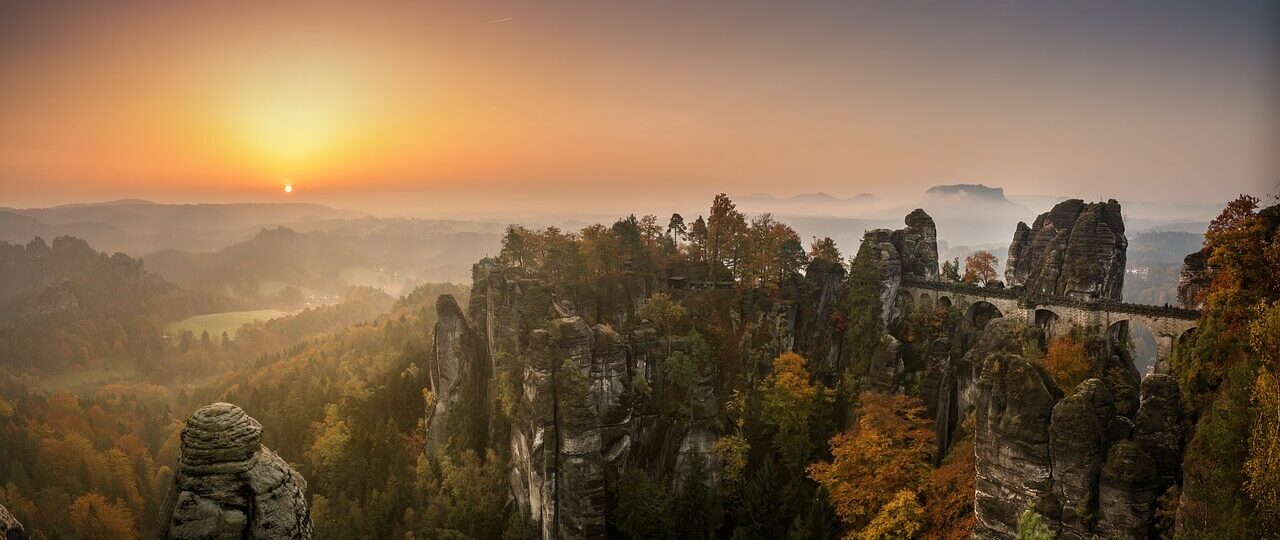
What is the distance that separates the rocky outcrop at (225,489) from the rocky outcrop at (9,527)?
192 centimetres

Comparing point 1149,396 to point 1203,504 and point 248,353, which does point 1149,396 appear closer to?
point 1203,504

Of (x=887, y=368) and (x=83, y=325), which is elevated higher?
(x=887, y=368)

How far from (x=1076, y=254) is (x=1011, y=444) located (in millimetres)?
23937

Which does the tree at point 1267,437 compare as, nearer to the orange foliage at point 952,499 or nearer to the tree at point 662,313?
the orange foliage at point 952,499

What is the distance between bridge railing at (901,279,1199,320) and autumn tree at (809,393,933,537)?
14233mm

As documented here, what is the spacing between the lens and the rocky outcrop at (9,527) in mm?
9223

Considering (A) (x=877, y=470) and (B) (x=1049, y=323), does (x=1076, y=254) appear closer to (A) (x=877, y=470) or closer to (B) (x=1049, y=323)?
(B) (x=1049, y=323)

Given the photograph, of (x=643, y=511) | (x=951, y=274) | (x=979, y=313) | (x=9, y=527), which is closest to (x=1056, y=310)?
(x=979, y=313)

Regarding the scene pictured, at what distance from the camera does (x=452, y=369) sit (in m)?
48.8

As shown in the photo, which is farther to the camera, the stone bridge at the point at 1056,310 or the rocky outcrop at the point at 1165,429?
the stone bridge at the point at 1056,310

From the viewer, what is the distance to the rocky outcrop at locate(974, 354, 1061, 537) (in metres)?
23.9

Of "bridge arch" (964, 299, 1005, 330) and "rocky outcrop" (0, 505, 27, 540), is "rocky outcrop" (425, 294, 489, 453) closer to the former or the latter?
"bridge arch" (964, 299, 1005, 330)

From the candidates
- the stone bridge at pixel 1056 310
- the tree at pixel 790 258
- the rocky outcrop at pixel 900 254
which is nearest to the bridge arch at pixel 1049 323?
the stone bridge at pixel 1056 310

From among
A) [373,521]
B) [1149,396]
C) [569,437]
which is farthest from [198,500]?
[373,521]
